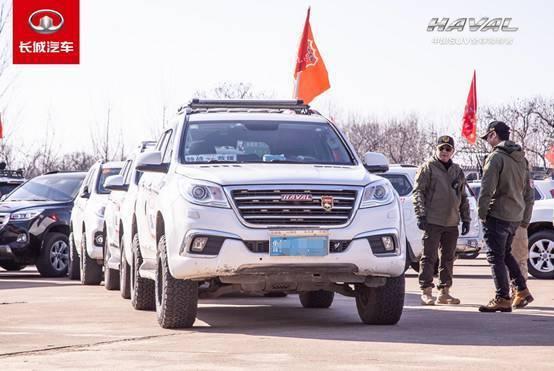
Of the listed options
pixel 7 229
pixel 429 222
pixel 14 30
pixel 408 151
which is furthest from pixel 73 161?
pixel 429 222

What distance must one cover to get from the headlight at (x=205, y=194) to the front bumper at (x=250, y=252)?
53 millimetres

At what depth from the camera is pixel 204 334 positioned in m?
11.2

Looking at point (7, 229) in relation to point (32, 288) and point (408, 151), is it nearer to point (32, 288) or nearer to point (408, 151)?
point (32, 288)

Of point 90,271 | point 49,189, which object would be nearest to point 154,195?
point 90,271

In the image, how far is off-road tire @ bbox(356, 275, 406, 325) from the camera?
468 inches

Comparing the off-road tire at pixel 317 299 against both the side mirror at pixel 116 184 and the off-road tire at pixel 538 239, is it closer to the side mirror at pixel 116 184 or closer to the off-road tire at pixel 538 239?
the side mirror at pixel 116 184

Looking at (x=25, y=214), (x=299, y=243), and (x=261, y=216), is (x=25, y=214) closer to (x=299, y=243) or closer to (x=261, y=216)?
A: (x=261, y=216)

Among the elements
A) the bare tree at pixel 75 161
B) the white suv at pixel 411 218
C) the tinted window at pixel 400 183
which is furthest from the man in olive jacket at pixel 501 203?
the bare tree at pixel 75 161

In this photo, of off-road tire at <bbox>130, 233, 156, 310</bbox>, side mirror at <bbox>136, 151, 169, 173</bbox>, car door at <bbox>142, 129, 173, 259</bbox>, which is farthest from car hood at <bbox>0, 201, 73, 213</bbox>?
side mirror at <bbox>136, 151, 169, 173</bbox>

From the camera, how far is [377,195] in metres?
11.6

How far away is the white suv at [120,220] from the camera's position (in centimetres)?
1542

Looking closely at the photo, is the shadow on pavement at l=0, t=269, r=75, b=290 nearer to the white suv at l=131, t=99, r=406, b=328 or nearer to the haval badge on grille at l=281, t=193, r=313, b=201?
the white suv at l=131, t=99, r=406, b=328

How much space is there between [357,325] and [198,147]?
7.13 ft

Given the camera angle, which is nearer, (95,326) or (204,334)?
(204,334)
